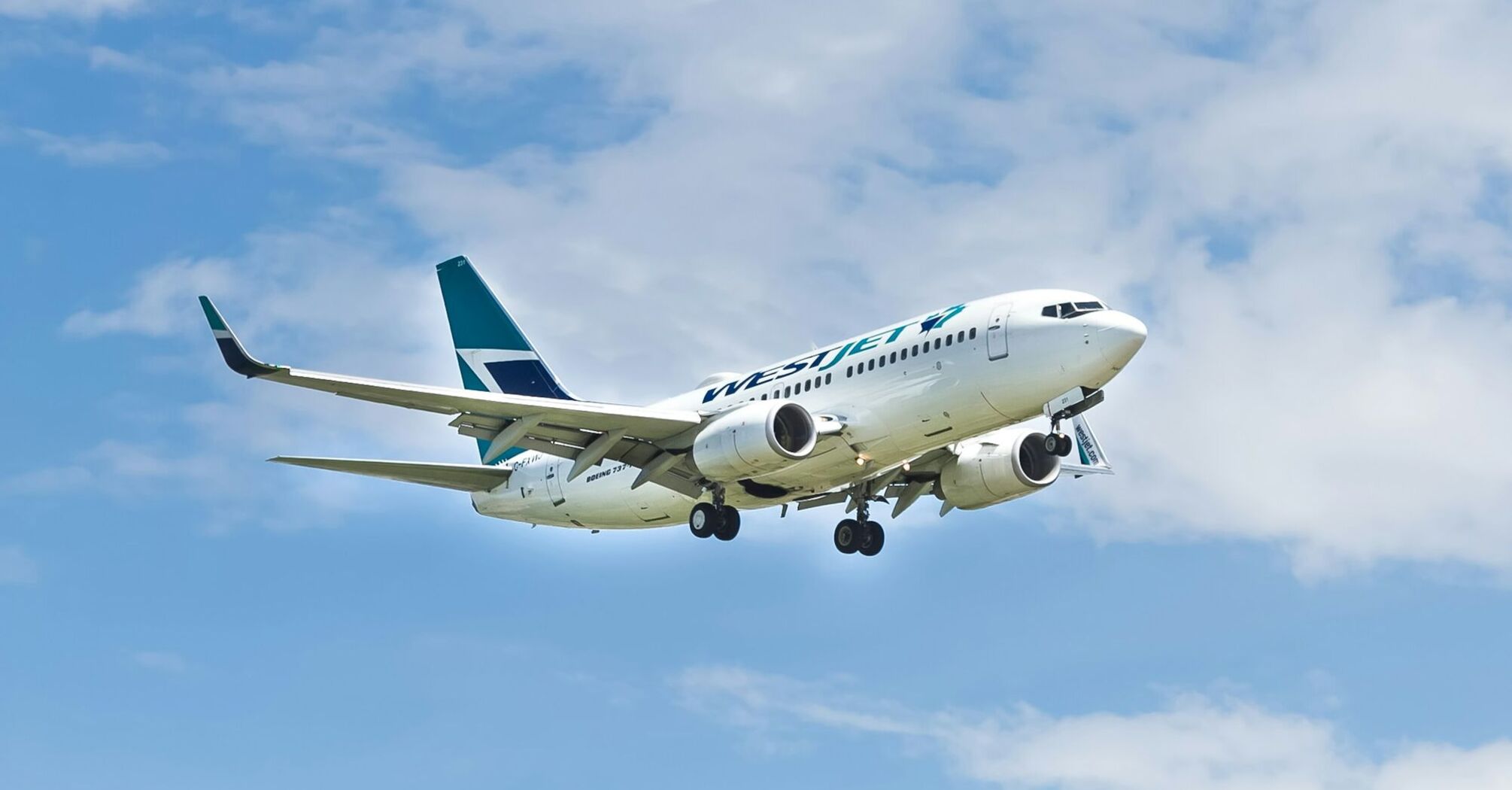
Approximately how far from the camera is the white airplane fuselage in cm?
4222

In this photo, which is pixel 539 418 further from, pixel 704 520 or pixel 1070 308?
pixel 1070 308

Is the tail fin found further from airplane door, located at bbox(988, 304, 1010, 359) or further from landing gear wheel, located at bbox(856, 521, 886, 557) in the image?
airplane door, located at bbox(988, 304, 1010, 359)

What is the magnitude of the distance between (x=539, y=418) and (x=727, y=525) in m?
5.94

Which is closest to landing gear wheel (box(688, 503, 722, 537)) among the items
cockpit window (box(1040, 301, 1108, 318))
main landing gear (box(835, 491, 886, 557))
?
main landing gear (box(835, 491, 886, 557))

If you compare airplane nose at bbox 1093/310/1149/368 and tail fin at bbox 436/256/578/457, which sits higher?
tail fin at bbox 436/256/578/457

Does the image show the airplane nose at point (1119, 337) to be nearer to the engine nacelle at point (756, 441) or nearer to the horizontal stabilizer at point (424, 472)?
the engine nacelle at point (756, 441)

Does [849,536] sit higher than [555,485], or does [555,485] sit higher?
[555,485]

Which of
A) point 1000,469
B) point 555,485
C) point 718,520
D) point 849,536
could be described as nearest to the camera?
point 718,520

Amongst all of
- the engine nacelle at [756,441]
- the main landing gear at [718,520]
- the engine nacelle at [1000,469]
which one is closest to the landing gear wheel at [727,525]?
the main landing gear at [718,520]

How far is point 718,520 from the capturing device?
157 feet

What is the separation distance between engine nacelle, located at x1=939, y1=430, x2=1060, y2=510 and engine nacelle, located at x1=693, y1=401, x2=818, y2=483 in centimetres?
683

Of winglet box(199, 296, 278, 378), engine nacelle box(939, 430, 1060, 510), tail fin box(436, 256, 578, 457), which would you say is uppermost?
tail fin box(436, 256, 578, 457)

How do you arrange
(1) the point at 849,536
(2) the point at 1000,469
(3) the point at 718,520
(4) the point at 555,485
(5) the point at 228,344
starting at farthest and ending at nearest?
(4) the point at 555,485
(1) the point at 849,536
(2) the point at 1000,469
(3) the point at 718,520
(5) the point at 228,344

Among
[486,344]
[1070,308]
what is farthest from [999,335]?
[486,344]
